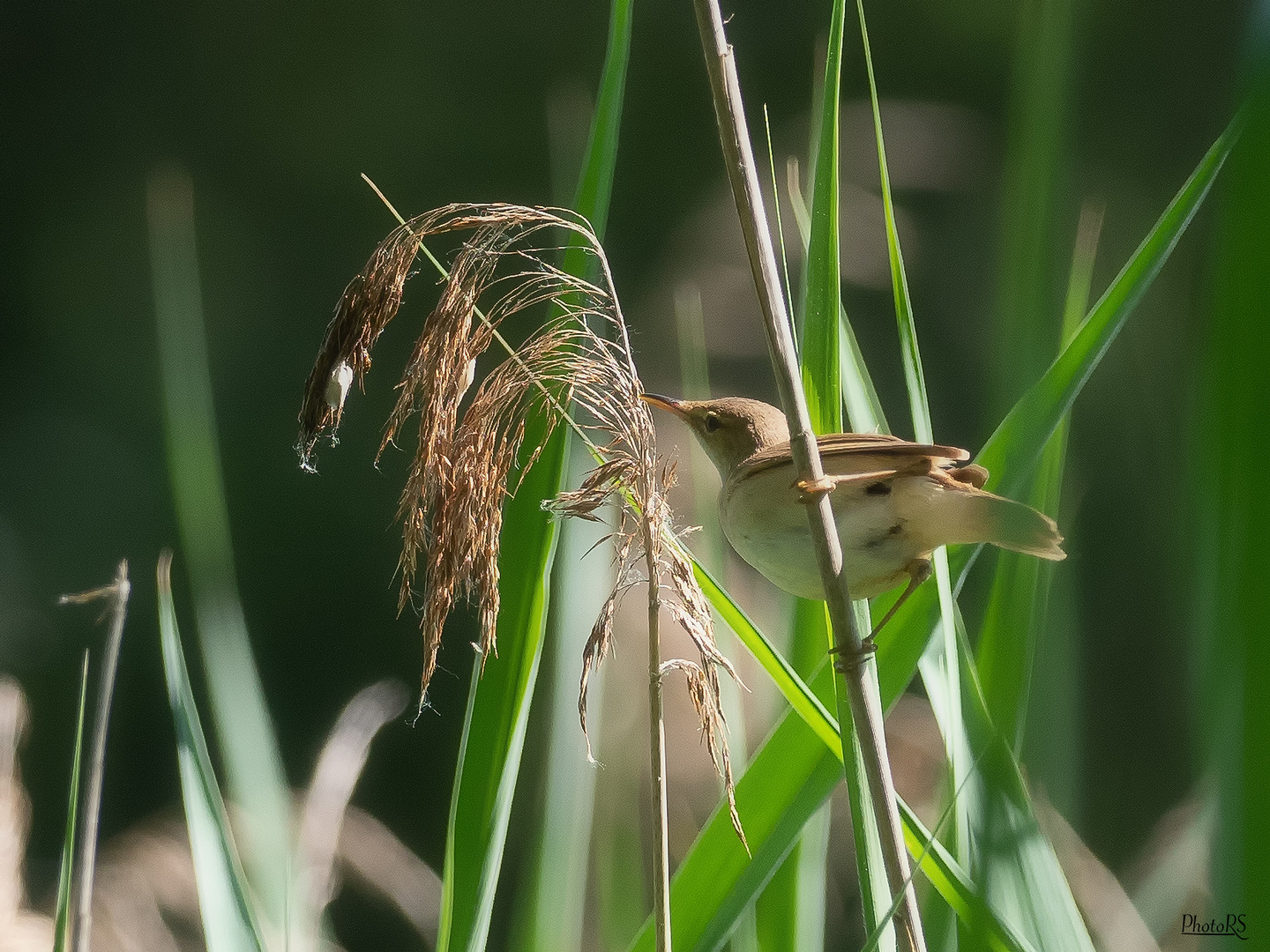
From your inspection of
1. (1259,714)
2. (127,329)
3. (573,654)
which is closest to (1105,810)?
(573,654)

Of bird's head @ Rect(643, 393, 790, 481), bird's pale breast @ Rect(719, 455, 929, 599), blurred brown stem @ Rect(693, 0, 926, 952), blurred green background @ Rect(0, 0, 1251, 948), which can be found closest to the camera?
→ blurred brown stem @ Rect(693, 0, 926, 952)

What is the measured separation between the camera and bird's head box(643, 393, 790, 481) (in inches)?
45.9

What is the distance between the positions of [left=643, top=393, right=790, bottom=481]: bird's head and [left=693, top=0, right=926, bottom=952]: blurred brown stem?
48 centimetres

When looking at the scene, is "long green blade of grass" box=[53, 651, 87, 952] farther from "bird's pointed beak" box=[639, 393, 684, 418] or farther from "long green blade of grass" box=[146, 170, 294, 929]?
"bird's pointed beak" box=[639, 393, 684, 418]

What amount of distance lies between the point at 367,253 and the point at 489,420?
3342mm

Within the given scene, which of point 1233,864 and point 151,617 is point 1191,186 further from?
point 151,617

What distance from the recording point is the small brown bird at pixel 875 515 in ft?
2.58

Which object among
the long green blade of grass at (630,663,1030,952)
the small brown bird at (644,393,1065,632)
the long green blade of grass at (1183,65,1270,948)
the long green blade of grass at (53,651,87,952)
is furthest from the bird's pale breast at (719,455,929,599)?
the long green blade of grass at (53,651,87,952)

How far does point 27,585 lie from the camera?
11.7 ft

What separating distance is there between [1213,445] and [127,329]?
13.8 ft

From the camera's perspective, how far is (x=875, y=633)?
800 millimetres

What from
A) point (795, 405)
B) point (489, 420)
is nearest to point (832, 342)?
point (795, 405)

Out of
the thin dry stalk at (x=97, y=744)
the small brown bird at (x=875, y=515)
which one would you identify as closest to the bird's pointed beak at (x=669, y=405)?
the small brown bird at (x=875, y=515)

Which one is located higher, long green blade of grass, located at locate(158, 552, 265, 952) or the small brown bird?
the small brown bird
